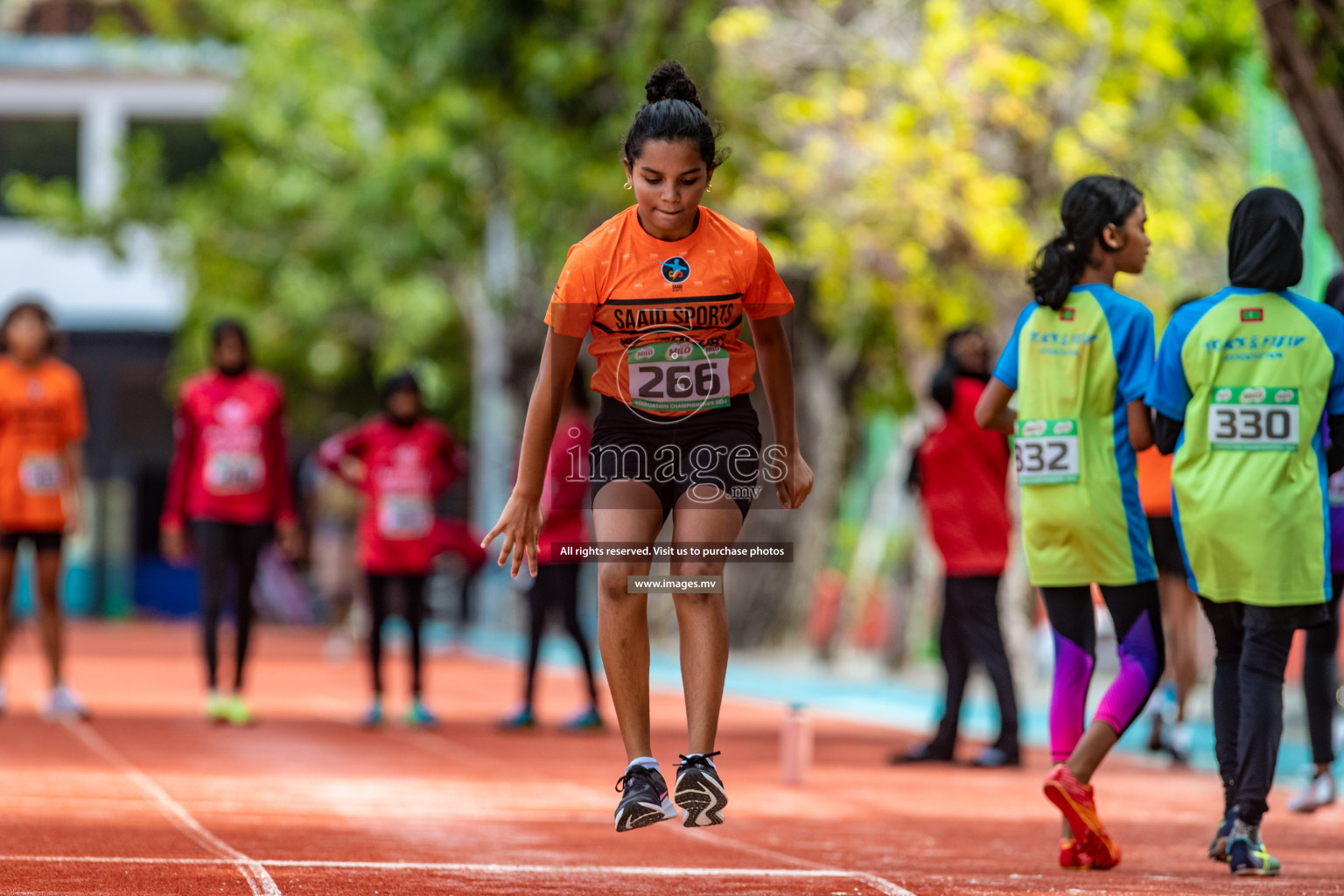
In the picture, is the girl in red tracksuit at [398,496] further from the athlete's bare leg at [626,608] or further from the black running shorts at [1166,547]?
the athlete's bare leg at [626,608]

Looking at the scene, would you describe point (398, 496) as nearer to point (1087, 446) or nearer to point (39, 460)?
point (39, 460)

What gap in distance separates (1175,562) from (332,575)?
19.1 metres

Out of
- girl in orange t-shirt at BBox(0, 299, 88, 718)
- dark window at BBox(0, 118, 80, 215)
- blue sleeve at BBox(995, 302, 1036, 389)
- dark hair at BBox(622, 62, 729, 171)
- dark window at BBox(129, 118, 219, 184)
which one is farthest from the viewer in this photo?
dark window at BBox(0, 118, 80, 215)

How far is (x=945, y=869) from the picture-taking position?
6840 millimetres

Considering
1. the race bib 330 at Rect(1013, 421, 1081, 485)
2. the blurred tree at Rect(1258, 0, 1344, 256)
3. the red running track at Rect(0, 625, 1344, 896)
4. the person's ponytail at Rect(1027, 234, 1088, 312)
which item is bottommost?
the red running track at Rect(0, 625, 1344, 896)

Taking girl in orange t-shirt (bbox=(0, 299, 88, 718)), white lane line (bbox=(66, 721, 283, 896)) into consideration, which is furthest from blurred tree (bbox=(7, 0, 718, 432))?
white lane line (bbox=(66, 721, 283, 896))

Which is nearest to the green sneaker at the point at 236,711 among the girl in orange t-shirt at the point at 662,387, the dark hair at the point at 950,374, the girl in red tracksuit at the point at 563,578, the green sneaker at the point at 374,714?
the green sneaker at the point at 374,714

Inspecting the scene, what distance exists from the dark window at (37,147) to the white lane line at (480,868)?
39.7m

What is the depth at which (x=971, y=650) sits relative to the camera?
11414 millimetres

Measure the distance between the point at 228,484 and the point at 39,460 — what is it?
1.20 m

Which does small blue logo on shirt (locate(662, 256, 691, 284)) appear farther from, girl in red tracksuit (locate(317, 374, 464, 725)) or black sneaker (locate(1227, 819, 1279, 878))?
girl in red tracksuit (locate(317, 374, 464, 725))

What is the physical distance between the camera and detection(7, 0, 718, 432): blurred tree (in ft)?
64.9

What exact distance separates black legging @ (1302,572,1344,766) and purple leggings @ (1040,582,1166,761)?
1.73 m

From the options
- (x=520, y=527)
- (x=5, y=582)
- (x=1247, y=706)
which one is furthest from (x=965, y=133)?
(x=520, y=527)
